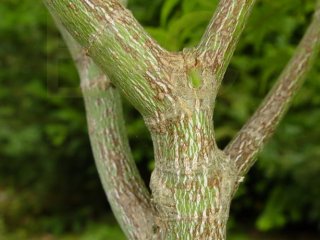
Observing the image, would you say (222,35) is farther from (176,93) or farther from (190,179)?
(190,179)

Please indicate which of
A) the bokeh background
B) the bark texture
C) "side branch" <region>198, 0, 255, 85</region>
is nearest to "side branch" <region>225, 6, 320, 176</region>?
the bark texture

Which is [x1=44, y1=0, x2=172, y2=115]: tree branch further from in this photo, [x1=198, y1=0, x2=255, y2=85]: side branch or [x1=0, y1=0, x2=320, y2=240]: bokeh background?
[x1=0, y1=0, x2=320, y2=240]: bokeh background

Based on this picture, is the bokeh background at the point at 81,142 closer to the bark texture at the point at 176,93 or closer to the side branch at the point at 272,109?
the side branch at the point at 272,109

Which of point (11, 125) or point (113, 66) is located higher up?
point (11, 125)

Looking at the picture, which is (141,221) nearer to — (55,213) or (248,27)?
(248,27)

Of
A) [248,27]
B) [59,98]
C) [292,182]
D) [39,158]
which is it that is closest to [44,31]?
[59,98]

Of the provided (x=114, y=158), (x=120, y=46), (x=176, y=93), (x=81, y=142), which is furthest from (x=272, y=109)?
(x=81, y=142)

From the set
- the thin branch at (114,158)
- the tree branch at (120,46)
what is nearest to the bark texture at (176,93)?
Result: the tree branch at (120,46)
